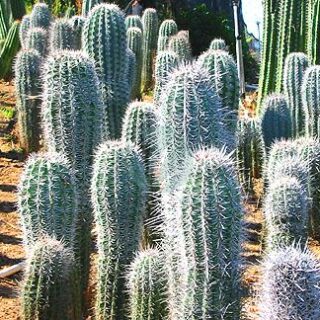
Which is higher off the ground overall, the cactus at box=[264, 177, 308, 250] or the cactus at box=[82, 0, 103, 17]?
the cactus at box=[82, 0, 103, 17]

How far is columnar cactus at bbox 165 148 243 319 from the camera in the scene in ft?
8.73

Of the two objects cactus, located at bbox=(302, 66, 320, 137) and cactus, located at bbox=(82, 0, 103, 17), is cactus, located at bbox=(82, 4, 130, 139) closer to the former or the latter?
cactus, located at bbox=(302, 66, 320, 137)

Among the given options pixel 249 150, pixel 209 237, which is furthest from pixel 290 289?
pixel 249 150

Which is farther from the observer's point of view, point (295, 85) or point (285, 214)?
point (295, 85)

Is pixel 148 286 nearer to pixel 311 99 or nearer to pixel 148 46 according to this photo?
pixel 311 99

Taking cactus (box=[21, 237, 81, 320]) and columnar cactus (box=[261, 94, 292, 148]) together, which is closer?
cactus (box=[21, 237, 81, 320])

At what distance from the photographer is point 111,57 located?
15.7 feet

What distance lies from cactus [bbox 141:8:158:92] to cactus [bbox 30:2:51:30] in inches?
50.1

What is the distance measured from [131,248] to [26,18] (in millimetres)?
6507

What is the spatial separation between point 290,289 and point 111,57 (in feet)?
9.15

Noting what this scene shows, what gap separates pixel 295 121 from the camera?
252 inches

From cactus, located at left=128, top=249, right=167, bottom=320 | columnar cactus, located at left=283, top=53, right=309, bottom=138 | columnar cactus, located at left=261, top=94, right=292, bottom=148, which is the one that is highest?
columnar cactus, located at left=283, top=53, right=309, bottom=138

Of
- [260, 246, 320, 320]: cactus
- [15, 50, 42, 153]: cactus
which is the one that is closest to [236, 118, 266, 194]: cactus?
[15, 50, 42, 153]: cactus

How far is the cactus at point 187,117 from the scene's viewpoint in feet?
10.0
